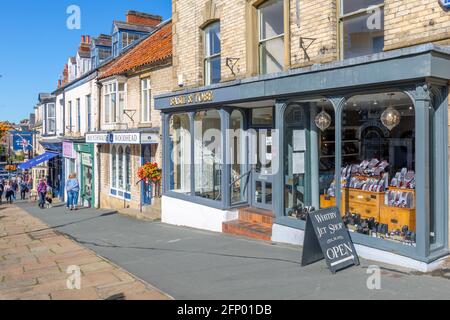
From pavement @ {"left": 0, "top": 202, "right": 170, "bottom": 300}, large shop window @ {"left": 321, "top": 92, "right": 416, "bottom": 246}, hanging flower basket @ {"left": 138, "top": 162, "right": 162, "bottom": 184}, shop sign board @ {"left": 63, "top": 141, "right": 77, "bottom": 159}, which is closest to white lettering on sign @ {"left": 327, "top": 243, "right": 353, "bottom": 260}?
large shop window @ {"left": 321, "top": 92, "right": 416, "bottom": 246}

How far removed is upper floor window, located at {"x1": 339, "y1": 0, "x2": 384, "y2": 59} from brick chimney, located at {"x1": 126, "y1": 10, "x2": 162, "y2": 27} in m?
16.2

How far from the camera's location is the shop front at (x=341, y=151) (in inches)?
238

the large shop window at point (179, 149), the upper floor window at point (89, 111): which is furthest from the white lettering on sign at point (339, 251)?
the upper floor window at point (89, 111)

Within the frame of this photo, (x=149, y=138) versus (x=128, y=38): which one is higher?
(x=128, y=38)

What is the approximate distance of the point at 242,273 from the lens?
6.37 meters

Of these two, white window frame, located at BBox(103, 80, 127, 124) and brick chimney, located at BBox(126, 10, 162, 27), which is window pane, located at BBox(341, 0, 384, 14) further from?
brick chimney, located at BBox(126, 10, 162, 27)

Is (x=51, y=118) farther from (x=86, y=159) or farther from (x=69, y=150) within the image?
(x=86, y=159)

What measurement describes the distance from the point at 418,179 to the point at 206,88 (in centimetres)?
576

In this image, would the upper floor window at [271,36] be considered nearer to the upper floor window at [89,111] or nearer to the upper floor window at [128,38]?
the upper floor window at [128,38]

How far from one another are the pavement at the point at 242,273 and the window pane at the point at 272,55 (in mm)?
3810

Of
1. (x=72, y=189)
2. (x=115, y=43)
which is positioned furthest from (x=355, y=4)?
(x=115, y=43)

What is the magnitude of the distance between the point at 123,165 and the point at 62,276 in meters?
11.8

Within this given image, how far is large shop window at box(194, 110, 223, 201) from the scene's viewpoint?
11.3 metres

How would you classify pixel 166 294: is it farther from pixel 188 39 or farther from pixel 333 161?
pixel 188 39
